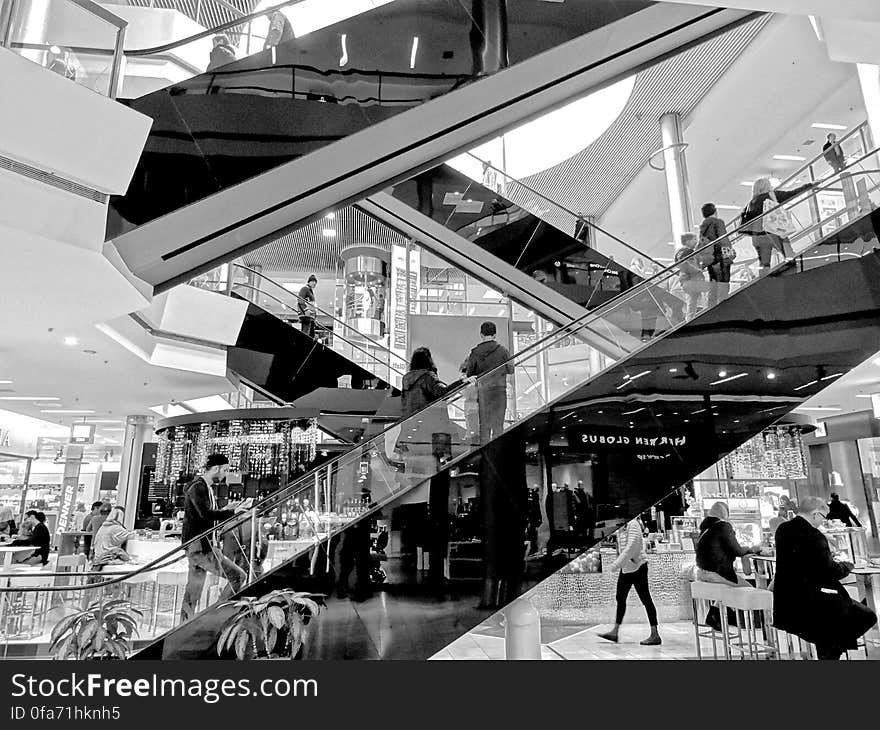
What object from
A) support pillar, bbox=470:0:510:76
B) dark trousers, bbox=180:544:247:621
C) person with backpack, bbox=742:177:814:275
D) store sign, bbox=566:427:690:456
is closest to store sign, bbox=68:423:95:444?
dark trousers, bbox=180:544:247:621

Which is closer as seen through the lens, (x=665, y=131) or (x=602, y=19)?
(x=602, y=19)

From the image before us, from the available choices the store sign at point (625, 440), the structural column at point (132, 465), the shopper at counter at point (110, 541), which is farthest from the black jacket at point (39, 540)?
the store sign at point (625, 440)

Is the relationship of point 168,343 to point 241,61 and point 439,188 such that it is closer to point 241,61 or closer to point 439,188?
point 439,188

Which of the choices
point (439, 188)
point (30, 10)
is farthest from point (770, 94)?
point (30, 10)

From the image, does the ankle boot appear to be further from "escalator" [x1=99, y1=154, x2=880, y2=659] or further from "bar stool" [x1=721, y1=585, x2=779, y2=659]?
"escalator" [x1=99, y1=154, x2=880, y2=659]

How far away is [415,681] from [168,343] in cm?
987

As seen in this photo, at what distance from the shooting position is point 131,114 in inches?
196

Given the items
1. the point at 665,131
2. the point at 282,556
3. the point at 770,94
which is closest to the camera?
the point at 282,556

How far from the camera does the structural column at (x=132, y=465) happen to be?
17594mm

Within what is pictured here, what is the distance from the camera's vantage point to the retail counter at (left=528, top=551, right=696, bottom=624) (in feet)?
27.3

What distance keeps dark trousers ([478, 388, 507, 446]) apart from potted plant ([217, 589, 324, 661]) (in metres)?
2.07

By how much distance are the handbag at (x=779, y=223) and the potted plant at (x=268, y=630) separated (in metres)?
5.46

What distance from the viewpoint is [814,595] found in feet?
14.4

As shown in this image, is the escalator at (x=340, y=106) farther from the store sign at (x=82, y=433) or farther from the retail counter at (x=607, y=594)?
the store sign at (x=82, y=433)
